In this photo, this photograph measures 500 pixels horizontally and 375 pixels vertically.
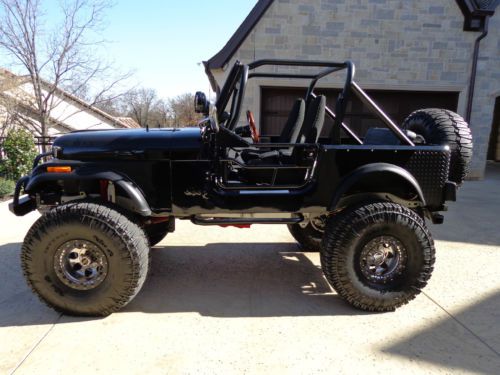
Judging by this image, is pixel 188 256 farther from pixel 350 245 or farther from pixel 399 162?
pixel 399 162

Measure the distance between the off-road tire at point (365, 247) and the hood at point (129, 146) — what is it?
130cm

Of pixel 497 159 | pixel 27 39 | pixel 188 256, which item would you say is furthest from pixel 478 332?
pixel 497 159

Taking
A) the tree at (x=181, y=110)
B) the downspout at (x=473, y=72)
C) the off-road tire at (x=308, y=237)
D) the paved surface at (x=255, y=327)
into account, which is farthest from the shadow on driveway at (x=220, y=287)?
the tree at (x=181, y=110)

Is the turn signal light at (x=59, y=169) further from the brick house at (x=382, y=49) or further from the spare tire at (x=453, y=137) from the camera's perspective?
the brick house at (x=382, y=49)

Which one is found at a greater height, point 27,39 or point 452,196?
point 27,39

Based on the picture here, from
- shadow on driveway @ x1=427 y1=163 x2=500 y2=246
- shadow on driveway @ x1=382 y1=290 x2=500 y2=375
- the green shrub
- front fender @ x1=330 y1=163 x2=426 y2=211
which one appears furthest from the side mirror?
the green shrub

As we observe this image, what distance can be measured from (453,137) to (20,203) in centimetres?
366

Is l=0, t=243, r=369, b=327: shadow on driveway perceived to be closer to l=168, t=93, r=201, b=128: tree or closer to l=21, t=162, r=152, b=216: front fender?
l=21, t=162, r=152, b=216: front fender

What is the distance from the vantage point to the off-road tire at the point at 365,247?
8.72 feet

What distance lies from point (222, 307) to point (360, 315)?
3.56 ft

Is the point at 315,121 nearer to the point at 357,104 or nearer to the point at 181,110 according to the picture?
the point at 357,104

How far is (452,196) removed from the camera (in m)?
2.82

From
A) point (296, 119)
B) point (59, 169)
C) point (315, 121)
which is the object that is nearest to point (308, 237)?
point (296, 119)

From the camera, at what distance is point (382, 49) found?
9.04 m
